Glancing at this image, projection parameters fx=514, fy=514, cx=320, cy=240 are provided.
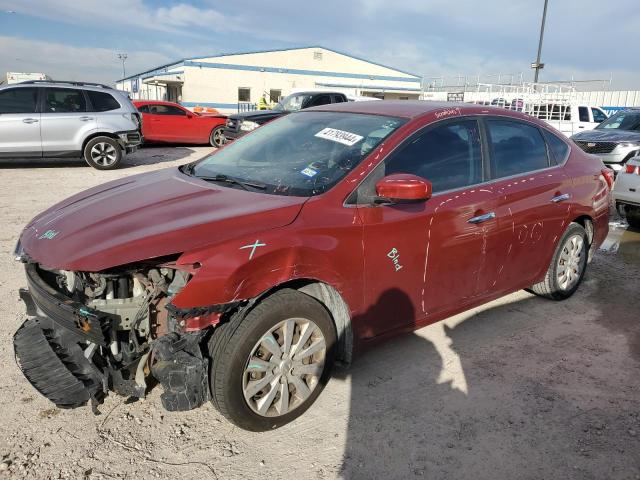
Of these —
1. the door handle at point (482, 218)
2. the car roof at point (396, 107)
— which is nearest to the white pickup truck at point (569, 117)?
the car roof at point (396, 107)

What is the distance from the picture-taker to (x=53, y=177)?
10336mm

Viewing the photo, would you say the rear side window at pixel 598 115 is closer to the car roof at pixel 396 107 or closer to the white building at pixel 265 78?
the car roof at pixel 396 107

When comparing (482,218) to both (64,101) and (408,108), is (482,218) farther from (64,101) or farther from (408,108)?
(64,101)

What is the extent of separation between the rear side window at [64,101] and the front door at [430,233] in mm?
9732

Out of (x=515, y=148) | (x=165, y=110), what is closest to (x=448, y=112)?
(x=515, y=148)

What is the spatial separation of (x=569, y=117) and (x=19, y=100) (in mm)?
14763

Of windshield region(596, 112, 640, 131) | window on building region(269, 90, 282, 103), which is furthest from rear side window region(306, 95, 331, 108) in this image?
window on building region(269, 90, 282, 103)

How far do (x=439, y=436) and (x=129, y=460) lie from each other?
1.64m

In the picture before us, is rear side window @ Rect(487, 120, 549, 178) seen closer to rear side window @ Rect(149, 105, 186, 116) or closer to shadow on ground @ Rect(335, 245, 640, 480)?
shadow on ground @ Rect(335, 245, 640, 480)

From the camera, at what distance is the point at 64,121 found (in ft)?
35.1

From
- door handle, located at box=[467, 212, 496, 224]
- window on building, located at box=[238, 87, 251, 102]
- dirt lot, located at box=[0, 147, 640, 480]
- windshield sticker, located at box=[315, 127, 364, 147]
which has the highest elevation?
window on building, located at box=[238, 87, 251, 102]

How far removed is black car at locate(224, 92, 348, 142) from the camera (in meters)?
13.0

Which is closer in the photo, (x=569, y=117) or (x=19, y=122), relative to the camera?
(x=19, y=122)

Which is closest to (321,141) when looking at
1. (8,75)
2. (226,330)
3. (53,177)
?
(226,330)
